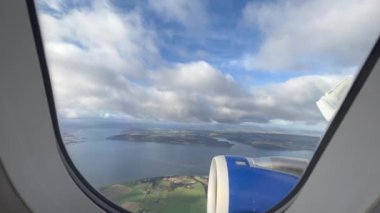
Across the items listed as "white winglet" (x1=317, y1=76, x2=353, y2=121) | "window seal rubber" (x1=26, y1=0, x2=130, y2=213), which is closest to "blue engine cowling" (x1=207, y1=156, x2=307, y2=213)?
"white winglet" (x1=317, y1=76, x2=353, y2=121)

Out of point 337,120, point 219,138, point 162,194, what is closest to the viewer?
point 337,120

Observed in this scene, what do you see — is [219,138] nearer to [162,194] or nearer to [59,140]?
[162,194]

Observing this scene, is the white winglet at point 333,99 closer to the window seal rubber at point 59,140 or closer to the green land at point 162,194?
the green land at point 162,194

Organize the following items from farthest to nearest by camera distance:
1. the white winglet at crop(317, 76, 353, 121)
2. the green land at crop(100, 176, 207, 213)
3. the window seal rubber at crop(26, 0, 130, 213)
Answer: the green land at crop(100, 176, 207, 213)
the white winglet at crop(317, 76, 353, 121)
the window seal rubber at crop(26, 0, 130, 213)

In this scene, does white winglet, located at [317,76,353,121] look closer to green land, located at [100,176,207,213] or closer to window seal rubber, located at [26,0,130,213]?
green land, located at [100,176,207,213]

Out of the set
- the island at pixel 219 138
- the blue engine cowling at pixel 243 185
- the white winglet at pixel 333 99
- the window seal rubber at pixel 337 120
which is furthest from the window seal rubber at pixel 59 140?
the white winglet at pixel 333 99

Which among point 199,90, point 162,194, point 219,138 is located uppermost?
point 199,90

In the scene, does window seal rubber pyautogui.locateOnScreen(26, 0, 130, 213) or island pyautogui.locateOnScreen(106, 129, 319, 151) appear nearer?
window seal rubber pyautogui.locateOnScreen(26, 0, 130, 213)

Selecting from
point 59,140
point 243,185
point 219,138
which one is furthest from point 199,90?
point 59,140
